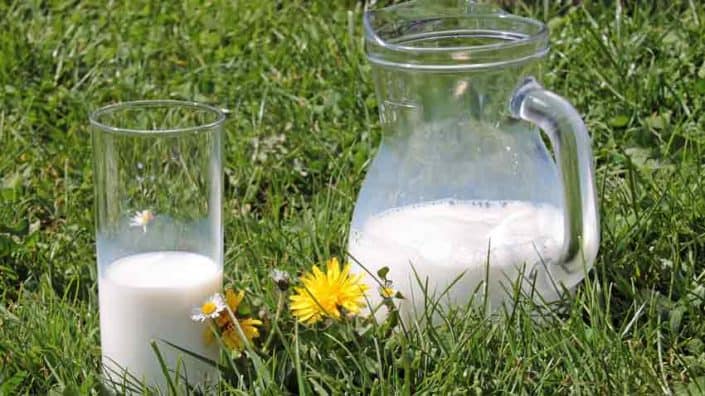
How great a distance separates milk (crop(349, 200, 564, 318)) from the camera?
1950 mm

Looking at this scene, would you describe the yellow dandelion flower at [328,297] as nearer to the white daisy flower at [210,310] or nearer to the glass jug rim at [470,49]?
the white daisy flower at [210,310]

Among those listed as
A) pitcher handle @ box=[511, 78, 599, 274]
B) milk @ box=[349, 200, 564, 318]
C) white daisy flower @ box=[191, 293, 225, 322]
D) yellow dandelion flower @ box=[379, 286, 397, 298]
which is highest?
pitcher handle @ box=[511, 78, 599, 274]

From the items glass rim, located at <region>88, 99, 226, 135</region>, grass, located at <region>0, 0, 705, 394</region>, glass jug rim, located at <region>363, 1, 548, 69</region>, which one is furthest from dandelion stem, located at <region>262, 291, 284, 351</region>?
glass jug rim, located at <region>363, 1, 548, 69</region>

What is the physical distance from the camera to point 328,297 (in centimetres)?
191

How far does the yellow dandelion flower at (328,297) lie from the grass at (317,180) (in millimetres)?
35

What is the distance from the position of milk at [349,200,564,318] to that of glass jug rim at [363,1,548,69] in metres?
0.23

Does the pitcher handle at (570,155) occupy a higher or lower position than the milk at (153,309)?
higher

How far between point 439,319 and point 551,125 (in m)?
0.35

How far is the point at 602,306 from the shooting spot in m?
2.10

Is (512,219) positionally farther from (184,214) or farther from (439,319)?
(184,214)

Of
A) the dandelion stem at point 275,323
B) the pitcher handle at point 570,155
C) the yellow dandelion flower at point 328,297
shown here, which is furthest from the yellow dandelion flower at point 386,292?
the pitcher handle at point 570,155

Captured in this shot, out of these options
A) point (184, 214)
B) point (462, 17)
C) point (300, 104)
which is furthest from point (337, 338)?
point (300, 104)

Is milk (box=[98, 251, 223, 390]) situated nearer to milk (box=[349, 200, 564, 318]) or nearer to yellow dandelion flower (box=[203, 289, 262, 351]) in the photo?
yellow dandelion flower (box=[203, 289, 262, 351])

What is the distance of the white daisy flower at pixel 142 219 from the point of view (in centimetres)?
195
